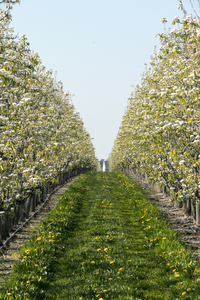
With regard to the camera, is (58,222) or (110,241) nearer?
(110,241)

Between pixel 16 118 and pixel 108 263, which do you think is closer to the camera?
pixel 108 263

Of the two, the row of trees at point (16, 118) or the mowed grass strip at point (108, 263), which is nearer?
the mowed grass strip at point (108, 263)

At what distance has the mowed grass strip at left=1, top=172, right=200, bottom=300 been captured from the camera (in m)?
6.89

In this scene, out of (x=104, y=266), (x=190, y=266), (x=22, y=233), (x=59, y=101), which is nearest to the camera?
(x=190, y=266)

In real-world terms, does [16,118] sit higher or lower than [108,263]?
higher

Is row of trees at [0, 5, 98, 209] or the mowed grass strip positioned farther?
row of trees at [0, 5, 98, 209]

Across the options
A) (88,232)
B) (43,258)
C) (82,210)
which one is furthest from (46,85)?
(43,258)

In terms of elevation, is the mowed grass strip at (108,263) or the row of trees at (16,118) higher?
the row of trees at (16,118)

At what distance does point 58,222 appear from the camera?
41.8 feet

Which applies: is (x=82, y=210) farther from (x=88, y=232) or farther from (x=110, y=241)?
(x=110, y=241)

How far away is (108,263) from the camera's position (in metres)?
8.52

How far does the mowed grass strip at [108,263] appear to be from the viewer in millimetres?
6887

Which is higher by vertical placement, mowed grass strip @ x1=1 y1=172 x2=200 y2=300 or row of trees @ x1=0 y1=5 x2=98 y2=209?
row of trees @ x1=0 y1=5 x2=98 y2=209

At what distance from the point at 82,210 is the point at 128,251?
7.30 m
